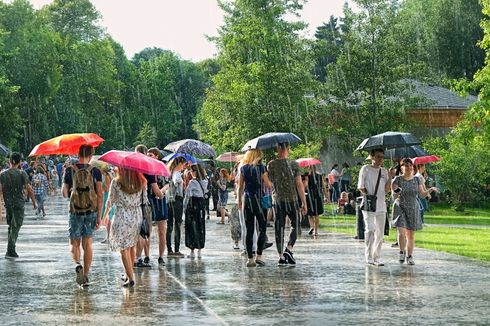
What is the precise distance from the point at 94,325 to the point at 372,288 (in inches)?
156

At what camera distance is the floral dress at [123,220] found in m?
11.6

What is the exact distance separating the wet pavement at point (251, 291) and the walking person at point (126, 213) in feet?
1.52

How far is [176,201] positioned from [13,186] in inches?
111

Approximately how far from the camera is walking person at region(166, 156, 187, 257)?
618 inches

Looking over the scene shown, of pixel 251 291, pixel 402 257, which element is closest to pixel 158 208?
pixel 251 291

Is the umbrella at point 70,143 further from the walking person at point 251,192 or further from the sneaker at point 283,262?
the sneaker at point 283,262

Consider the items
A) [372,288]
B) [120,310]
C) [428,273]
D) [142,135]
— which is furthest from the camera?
[142,135]

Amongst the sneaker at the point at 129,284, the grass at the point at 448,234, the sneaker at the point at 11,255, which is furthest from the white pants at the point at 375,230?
the sneaker at the point at 11,255

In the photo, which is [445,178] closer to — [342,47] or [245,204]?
[342,47]

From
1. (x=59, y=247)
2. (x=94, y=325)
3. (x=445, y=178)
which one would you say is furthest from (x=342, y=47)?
(x=94, y=325)

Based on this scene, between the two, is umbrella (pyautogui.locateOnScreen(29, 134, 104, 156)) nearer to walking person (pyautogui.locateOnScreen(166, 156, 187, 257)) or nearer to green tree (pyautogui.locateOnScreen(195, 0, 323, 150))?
walking person (pyautogui.locateOnScreen(166, 156, 187, 257))

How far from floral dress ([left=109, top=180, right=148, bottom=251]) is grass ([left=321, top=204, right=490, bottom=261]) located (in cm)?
673

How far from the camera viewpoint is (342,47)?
41.9 m

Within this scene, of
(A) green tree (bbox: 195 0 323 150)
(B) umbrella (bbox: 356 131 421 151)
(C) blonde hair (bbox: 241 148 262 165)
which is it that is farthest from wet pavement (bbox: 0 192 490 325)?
(A) green tree (bbox: 195 0 323 150)
